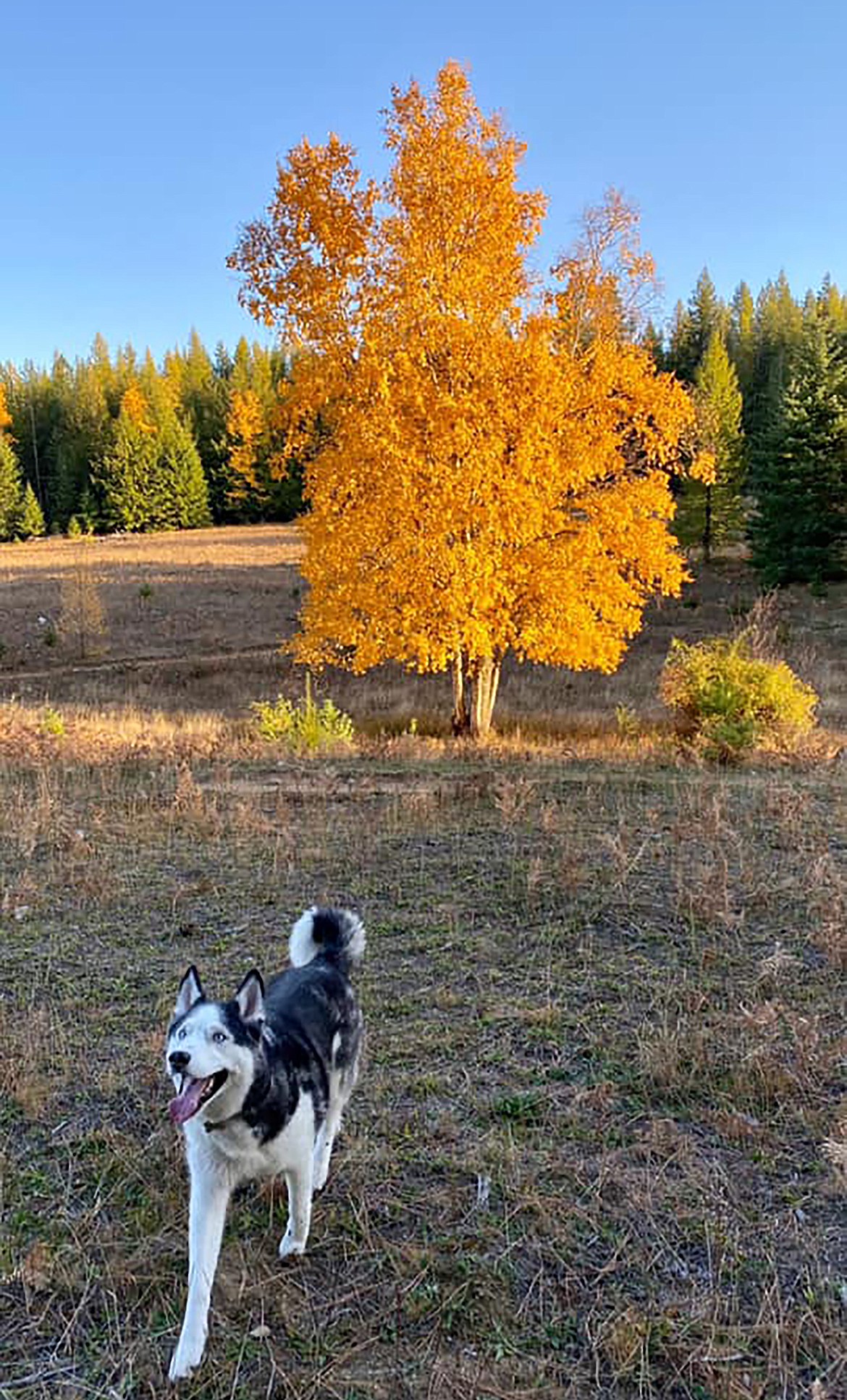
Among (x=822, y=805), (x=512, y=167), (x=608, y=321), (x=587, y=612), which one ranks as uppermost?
(x=512, y=167)

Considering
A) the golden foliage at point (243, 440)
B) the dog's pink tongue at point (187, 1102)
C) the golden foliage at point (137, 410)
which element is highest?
the golden foliage at point (137, 410)

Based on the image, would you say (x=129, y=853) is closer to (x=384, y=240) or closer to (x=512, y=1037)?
(x=512, y=1037)

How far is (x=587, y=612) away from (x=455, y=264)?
5620 millimetres

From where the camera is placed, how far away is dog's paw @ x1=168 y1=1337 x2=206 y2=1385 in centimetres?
258

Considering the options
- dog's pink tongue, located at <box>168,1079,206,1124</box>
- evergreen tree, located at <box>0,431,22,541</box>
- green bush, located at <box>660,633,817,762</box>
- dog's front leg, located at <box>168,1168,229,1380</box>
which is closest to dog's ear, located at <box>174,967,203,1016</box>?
dog's pink tongue, located at <box>168,1079,206,1124</box>

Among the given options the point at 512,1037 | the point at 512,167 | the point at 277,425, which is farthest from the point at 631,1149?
the point at 512,167

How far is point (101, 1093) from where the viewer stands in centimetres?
400

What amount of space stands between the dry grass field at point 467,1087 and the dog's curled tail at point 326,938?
74 cm

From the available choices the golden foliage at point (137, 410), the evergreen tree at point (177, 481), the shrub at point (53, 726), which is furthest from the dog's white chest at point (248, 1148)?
the golden foliage at point (137, 410)

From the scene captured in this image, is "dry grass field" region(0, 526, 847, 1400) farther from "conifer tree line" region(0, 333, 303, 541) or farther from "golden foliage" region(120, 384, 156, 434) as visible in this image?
"golden foliage" region(120, 384, 156, 434)

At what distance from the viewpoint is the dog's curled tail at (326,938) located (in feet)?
12.4

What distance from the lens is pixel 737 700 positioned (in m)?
12.7

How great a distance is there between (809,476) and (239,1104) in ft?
115

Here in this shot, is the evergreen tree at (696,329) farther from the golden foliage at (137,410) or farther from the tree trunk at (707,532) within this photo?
the golden foliage at (137,410)
